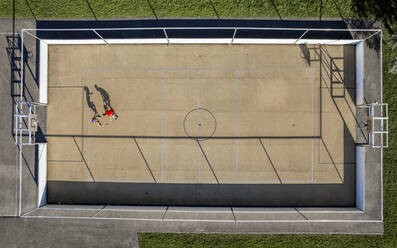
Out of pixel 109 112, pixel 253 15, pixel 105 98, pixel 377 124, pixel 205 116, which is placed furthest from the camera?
pixel 105 98

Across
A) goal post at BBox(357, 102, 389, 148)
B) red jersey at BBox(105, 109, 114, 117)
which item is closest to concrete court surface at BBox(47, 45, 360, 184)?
red jersey at BBox(105, 109, 114, 117)

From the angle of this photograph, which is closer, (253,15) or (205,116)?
(253,15)

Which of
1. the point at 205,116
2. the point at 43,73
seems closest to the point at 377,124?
the point at 205,116

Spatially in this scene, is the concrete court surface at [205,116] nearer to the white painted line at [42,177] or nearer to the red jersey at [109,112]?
the white painted line at [42,177]

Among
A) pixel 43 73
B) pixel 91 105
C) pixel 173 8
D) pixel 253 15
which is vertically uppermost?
pixel 173 8

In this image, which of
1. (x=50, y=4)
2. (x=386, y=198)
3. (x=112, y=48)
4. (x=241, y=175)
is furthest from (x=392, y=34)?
(x=50, y=4)

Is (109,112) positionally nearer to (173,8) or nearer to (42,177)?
(42,177)
